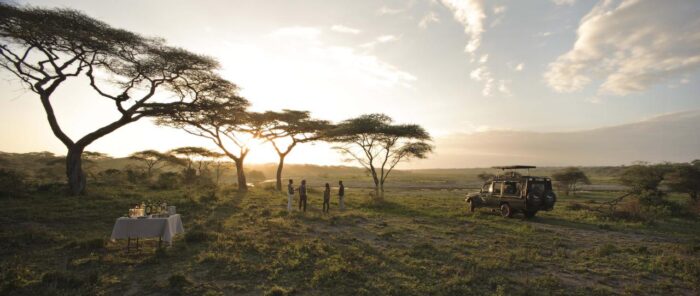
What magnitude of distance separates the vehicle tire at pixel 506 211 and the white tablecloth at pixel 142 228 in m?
16.1

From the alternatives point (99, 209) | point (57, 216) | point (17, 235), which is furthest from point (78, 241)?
point (99, 209)

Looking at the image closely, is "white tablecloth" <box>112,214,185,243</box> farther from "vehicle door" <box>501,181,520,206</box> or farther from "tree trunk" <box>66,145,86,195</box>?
"vehicle door" <box>501,181,520,206</box>

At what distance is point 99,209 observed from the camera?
15.5m

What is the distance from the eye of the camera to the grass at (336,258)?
268 inches

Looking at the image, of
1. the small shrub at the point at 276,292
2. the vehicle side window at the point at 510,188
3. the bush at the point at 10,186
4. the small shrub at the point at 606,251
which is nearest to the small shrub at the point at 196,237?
the small shrub at the point at 276,292

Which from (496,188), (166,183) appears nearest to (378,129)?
(496,188)

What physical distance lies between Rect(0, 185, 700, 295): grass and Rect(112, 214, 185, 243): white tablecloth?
1.67 ft

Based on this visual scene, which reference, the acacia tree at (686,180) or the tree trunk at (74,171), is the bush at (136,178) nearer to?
the tree trunk at (74,171)

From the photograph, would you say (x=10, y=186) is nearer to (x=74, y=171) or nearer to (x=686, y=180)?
(x=74, y=171)

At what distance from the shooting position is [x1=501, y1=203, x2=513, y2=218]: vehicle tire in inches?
706

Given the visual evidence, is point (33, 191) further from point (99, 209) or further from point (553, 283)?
point (553, 283)

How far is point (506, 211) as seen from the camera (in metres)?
18.1

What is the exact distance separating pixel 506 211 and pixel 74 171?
2463 centimetres

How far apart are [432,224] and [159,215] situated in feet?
36.7
